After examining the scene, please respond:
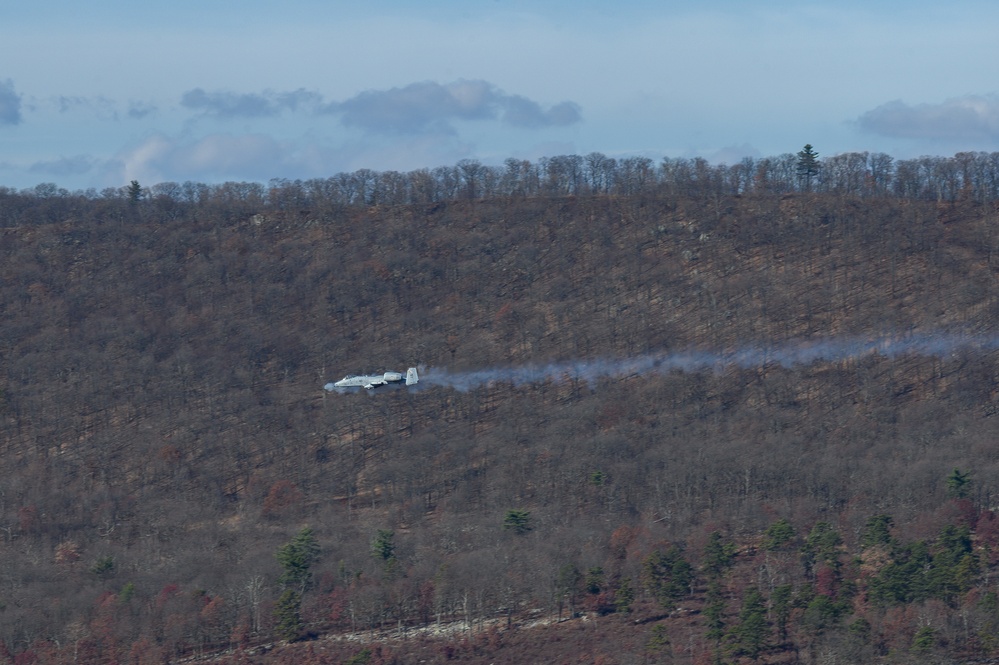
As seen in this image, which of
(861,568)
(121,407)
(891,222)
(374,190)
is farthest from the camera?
(374,190)

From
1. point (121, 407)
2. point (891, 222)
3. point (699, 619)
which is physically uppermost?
point (891, 222)

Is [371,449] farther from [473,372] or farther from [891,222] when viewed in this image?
Answer: [891,222]

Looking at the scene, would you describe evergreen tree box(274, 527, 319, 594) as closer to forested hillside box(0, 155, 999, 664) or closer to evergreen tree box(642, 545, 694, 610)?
forested hillside box(0, 155, 999, 664)

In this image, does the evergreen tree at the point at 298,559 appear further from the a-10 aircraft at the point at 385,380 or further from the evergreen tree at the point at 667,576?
the evergreen tree at the point at 667,576

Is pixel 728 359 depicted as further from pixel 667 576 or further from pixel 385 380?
pixel 667 576

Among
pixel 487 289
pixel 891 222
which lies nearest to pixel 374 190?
pixel 487 289

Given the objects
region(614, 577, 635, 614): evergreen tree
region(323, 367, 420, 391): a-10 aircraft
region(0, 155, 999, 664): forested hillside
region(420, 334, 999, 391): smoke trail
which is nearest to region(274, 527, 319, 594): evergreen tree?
region(0, 155, 999, 664): forested hillside
